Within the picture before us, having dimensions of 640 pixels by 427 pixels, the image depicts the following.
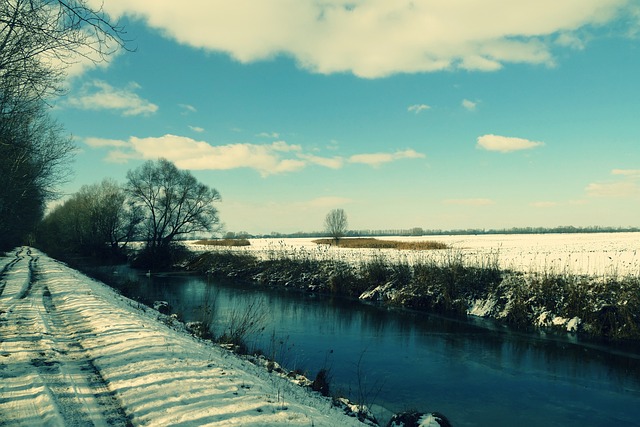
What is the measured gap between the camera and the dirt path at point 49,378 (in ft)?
15.4

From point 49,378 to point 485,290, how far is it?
1701cm

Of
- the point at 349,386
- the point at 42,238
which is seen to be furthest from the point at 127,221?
the point at 349,386

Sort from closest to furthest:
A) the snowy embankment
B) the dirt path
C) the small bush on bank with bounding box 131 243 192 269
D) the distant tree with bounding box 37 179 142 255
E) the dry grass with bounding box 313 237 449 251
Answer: the dirt path → the snowy embankment → the small bush on bank with bounding box 131 243 192 269 → the dry grass with bounding box 313 237 449 251 → the distant tree with bounding box 37 179 142 255

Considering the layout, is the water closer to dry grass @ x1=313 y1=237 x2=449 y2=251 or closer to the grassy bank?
the grassy bank

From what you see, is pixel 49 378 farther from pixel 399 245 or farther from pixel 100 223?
pixel 100 223

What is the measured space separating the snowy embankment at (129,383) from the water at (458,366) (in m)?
2.59

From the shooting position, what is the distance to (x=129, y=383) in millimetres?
5848

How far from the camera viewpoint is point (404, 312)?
1809cm

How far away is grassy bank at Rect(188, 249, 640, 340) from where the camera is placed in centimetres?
1373

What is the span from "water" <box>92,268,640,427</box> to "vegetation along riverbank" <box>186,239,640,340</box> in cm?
128

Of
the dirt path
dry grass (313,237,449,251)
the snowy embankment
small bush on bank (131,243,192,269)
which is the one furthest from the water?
dry grass (313,237,449,251)

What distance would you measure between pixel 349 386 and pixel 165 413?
5.13 m

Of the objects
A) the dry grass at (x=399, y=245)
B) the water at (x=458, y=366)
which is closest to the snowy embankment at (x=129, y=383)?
the water at (x=458, y=366)

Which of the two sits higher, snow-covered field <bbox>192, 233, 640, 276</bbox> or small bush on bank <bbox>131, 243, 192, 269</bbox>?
snow-covered field <bbox>192, 233, 640, 276</bbox>
